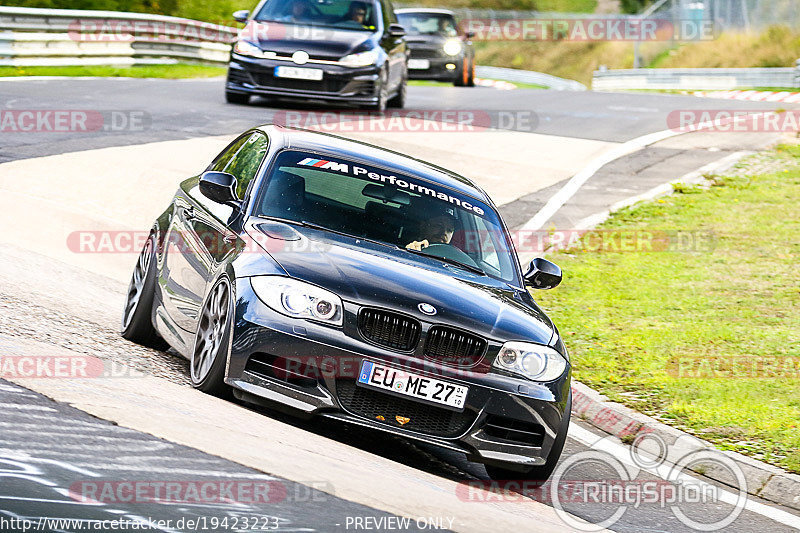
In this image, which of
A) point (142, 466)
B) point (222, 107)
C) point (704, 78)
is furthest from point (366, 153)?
point (704, 78)

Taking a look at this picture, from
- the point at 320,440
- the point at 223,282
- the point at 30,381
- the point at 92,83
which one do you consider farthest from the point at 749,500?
the point at 92,83

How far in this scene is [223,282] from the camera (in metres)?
6.57

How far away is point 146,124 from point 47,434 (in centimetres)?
1277

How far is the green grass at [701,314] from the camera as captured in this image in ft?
27.8

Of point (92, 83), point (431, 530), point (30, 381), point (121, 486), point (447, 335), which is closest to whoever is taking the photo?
point (121, 486)

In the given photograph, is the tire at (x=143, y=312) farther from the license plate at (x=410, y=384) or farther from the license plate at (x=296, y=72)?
the license plate at (x=296, y=72)

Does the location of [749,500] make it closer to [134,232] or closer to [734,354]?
[734,354]

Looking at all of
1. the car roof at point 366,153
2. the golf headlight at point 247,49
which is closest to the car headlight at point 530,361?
the car roof at point 366,153

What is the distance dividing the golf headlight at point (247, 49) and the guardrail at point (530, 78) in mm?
28294

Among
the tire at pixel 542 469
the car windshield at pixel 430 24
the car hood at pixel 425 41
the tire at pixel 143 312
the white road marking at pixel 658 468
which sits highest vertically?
the car windshield at pixel 430 24

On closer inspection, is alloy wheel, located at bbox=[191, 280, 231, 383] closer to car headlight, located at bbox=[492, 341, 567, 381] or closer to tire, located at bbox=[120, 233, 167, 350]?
tire, located at bbox=[120, 233, 167, 350]

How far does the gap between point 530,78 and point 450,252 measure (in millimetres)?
42714

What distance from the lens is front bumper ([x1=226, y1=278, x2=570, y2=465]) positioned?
605 centimetres

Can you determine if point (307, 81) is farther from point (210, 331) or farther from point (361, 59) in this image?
point (210, 331)
